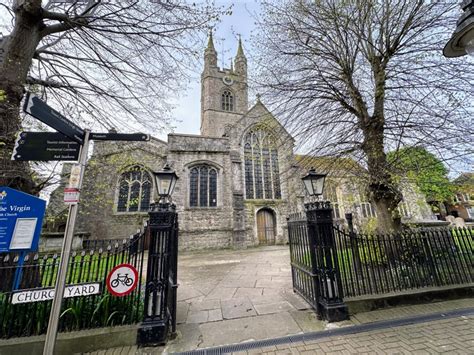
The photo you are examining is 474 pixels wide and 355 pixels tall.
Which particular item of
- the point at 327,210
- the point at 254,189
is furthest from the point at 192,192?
the point at 327,210

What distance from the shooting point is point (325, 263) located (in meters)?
3.42

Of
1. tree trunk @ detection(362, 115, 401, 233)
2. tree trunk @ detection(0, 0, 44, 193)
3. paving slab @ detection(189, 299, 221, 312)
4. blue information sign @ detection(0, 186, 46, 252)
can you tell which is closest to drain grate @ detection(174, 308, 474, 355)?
paving slab @ detection(189, 299, 221, 312)

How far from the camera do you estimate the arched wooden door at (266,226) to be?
1439cm

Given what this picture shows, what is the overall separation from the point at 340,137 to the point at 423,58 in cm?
267

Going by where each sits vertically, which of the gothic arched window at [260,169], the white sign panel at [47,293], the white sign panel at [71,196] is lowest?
the white sign panel at [47,293]

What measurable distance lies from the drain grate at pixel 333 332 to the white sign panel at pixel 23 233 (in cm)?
301

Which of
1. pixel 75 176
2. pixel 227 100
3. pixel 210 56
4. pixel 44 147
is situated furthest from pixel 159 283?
pixel 210 56

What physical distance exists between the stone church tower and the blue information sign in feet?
62.8

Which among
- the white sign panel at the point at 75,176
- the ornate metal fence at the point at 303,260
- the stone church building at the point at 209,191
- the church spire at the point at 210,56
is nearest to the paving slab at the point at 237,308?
the ornate metal fence at the point at 303,260

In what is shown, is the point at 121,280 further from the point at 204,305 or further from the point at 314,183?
the point at 314,183

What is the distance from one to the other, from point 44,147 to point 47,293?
1.73 meters

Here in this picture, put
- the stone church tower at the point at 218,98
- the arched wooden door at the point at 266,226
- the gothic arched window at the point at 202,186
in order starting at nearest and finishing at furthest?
the gothic arched window at the point at 202,186 < the arched wooden door at the point at 266,226 < the stone church tower at the point at 218,98

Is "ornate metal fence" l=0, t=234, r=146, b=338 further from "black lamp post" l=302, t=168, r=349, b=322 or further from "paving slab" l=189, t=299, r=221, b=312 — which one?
"black lamp post" l=302, t=168, r=349, b=322

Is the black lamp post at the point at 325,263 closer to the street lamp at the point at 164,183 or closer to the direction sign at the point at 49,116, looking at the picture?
the street lamp at the point at 164,183
